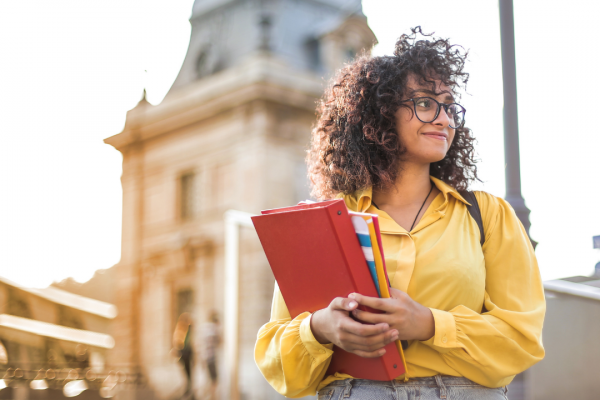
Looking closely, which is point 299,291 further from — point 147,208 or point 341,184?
point 147,208

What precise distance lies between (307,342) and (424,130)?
714 millimetres

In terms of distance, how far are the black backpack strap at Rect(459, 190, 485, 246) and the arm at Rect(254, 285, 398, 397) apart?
44 cm

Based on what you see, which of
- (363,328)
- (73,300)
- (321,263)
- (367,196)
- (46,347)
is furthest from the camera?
(73,300)

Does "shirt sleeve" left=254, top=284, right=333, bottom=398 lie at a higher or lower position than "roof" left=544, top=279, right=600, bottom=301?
lower

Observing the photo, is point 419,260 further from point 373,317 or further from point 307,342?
point 307,342

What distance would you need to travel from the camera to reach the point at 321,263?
4.95ft

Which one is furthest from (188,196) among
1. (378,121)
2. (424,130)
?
(424,130)

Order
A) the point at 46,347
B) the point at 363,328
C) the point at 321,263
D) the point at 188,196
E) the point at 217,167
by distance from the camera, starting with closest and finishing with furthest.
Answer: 1. the point at 363,328
2. the point at 321,263
3. the point at 46,347
4. the point at 217,167
5. the point at 188,196

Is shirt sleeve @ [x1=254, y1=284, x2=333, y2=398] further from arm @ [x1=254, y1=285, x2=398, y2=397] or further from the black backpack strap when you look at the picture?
the black backpack strap

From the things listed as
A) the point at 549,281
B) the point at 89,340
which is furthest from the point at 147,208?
the point at 549,281

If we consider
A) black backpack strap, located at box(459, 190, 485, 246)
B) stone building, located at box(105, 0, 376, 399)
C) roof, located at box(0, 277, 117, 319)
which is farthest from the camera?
stone building, located at box(105, 0, 376, 399)

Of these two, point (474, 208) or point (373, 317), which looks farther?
point (474, 208)

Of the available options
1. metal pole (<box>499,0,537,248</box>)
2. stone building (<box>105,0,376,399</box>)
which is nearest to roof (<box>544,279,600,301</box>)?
metal pole (<box>499,0,537,248</box>)

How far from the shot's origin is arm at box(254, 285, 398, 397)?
1426 mm
